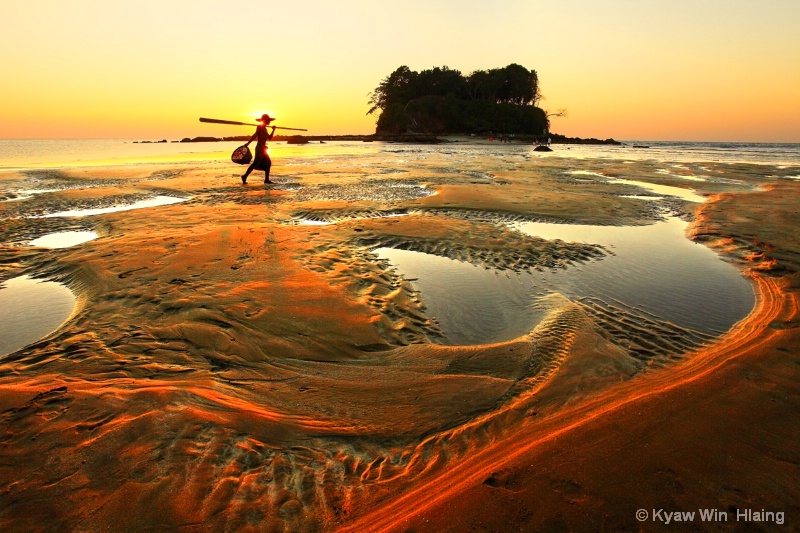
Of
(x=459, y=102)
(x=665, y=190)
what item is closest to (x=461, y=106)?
(x=459, y=102)

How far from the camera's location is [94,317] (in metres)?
5.15

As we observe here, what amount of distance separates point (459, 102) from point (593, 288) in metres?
108

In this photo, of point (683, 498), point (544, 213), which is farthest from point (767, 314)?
point (544, 213)

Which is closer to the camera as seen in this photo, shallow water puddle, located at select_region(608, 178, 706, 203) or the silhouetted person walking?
the silhouetted person walking

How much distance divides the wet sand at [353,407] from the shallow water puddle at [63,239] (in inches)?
32.5

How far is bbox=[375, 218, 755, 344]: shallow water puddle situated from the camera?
18.2 feet

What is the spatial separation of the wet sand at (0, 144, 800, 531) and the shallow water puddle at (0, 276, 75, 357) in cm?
28

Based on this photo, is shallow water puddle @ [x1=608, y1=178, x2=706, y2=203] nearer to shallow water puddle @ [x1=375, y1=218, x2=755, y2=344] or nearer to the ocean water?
shallow water puddle @ [x1=375, y1=218, x2=755, y2=344]

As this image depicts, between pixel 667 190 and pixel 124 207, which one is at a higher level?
pixel 667 190

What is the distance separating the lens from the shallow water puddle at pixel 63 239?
877 cm

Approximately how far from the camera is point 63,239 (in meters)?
9.23

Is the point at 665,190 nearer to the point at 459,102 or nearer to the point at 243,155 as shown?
the point at 243,155

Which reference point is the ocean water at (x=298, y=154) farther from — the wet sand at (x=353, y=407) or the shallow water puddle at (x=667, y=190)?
the wet sand at (x=353, y=407)

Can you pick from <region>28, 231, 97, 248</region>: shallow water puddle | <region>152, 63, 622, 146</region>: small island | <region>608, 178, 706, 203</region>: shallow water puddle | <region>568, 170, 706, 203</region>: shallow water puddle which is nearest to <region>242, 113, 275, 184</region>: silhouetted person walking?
<region>28, 231, 97, 248</region>: shallow water puddle
